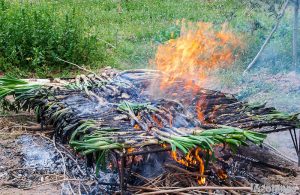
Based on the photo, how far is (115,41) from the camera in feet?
33.7

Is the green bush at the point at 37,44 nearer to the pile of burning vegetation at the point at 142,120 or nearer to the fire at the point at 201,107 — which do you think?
the pile of burning vegetation at the point at 142,120

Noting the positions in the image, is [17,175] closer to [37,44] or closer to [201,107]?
[201,107]

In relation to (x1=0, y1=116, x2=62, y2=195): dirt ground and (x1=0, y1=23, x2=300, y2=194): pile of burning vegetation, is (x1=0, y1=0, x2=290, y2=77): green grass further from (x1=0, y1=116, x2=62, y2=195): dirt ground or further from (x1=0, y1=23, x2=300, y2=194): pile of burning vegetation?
(x1=0, y1=116, x2=62, y2=195): dirt ground

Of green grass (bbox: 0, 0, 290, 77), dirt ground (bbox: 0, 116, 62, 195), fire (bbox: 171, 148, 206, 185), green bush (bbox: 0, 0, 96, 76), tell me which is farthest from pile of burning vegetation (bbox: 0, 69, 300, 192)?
green grass (bbox: 0, 0, 290, 77)

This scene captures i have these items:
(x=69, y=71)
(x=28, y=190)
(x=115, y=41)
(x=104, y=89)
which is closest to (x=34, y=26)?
(x=69, y=71)

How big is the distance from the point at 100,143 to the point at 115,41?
6.65m

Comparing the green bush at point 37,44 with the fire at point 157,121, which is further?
the green bush at point 37,44

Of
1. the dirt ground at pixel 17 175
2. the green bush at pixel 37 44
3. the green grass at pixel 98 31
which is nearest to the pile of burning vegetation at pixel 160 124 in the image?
the dirt ground at pixel 17 175

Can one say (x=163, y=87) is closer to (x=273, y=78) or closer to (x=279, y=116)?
(x=279, y=116)

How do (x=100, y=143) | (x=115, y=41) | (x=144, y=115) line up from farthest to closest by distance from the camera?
(x=115, y=41) → (x=144, y=115) → (x=100, y=143)

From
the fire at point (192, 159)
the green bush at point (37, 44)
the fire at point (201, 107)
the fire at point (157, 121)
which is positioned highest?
the green bush at point (37, 44)

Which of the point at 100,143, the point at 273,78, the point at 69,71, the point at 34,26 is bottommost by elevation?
the point at 100,143

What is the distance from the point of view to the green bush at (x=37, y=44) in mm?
8273

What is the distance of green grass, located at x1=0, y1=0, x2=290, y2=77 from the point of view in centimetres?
834
